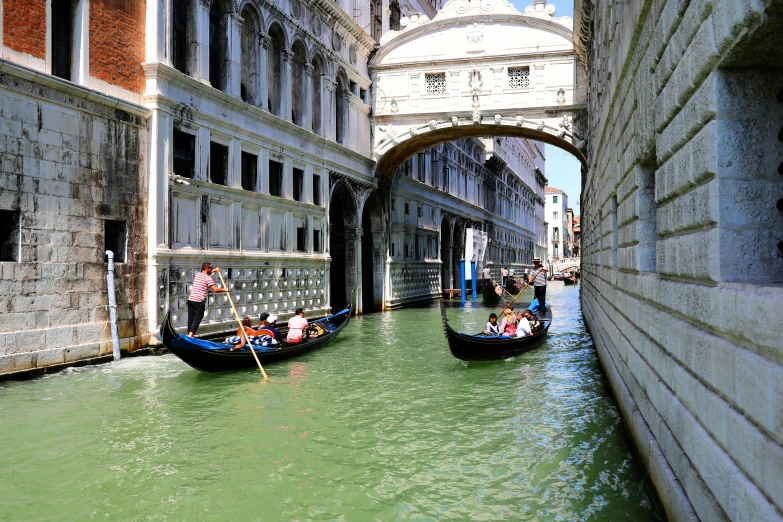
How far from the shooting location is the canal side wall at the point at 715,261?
210 cm

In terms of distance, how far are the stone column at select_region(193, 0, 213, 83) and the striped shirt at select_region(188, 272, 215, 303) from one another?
3.41 m

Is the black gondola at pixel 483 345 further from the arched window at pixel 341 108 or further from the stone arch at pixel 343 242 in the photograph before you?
the arched window at pixel 341 108

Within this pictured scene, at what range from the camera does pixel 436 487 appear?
4195mm

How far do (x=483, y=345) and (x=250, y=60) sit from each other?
23.6 ft

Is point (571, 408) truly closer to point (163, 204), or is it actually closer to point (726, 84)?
point (726, 84)

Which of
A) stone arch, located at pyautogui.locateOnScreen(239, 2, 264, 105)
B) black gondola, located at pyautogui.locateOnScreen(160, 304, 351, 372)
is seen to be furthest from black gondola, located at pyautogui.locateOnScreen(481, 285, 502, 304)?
black gondola, located at pyautogui.locateOnScreen(160, 304, 351, 372)

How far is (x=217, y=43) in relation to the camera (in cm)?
1147

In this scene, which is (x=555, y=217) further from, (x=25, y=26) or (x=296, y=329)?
(x=25, y=26)

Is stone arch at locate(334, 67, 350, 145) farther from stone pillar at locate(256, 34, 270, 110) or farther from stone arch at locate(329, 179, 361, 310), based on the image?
stone pillar at locate(256, 34, 270, 110)

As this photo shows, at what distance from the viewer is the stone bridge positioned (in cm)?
1573

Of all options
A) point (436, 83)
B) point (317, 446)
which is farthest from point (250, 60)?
point (317, 446)

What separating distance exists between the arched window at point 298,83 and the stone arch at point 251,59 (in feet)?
5.90

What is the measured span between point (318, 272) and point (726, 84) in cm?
1245

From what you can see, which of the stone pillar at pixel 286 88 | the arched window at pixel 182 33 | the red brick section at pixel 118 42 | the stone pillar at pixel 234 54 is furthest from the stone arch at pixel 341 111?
the red brick section at pixel 118 42
